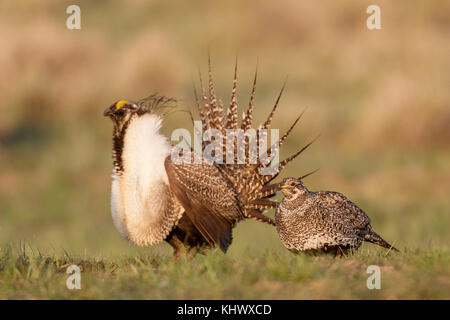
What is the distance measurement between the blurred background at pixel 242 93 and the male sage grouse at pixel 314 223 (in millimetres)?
1513

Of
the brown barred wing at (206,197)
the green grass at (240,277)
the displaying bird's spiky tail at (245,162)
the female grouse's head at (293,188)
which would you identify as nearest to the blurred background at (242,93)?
the displaying bird's spiky tail at (245,162)

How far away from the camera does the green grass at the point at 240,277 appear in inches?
173

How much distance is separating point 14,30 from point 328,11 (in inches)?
321

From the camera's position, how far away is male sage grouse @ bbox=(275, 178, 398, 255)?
5293mm

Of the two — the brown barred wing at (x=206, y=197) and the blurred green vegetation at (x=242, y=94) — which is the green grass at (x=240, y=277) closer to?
the blurred green vegetation at (x=242, y=94)

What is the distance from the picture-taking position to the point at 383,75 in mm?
15953

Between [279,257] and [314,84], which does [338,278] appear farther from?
[314,84]

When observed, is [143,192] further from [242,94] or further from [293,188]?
[242,94]

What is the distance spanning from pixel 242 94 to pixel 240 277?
9977mm

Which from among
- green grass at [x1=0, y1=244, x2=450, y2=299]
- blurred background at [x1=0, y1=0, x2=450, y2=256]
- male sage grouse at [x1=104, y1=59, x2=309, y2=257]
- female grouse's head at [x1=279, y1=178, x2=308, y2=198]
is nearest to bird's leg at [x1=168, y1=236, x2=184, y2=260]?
male sage grouse at [x1=104, y1=59, x2=309, y2=257]

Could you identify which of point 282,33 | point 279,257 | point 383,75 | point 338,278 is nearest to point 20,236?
point 279,257

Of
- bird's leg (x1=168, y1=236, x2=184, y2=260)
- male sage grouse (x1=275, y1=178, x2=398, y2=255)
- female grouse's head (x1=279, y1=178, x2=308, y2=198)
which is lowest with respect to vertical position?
bird's leg (x1=168, y1=236, x2=184, y2=260)

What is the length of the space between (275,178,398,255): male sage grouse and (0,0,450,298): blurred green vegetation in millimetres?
330

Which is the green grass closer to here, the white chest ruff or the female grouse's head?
the white chest ruff
